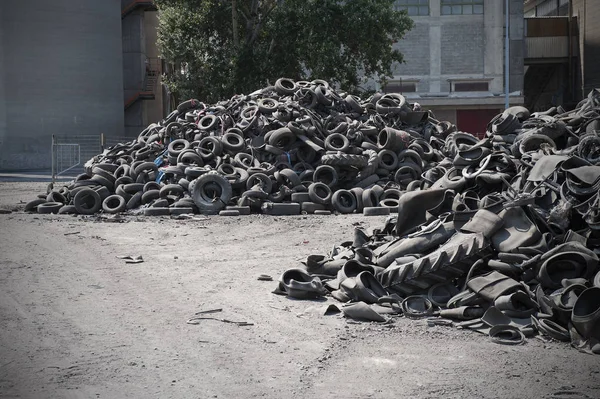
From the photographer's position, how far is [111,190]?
60.6 ft

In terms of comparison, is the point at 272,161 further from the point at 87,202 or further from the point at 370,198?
the point at 87,202

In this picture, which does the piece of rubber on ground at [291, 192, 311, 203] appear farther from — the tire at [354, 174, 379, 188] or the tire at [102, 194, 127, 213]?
the tire at [102, 194, 127, 213]

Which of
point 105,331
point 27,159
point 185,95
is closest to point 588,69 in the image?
point 185,95

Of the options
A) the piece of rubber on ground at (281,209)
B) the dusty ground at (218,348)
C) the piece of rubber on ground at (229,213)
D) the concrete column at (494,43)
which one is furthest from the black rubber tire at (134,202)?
the concrete column at (494,43)

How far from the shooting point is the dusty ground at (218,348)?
5477mm

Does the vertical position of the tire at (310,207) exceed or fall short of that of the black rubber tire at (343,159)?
it falls short

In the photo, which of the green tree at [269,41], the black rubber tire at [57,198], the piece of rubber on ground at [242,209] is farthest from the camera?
the green tree at [269,41]

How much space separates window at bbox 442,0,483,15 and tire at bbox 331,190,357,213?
106ft

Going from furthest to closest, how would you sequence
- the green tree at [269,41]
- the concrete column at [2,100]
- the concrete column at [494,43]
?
1. the concrete column at [494,43]
2. the concrete column at [2,100]
3. the green tree at [269,41]

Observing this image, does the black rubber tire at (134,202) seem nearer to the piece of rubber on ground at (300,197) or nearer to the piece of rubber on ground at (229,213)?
the piece of rubber on ground at (229,213)

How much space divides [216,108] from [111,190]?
422cm

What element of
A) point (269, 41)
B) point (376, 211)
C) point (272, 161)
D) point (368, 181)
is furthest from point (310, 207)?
point (269, 41)

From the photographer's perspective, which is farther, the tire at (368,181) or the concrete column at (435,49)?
the concrete column at (435,49)

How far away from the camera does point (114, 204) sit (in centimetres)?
1750
